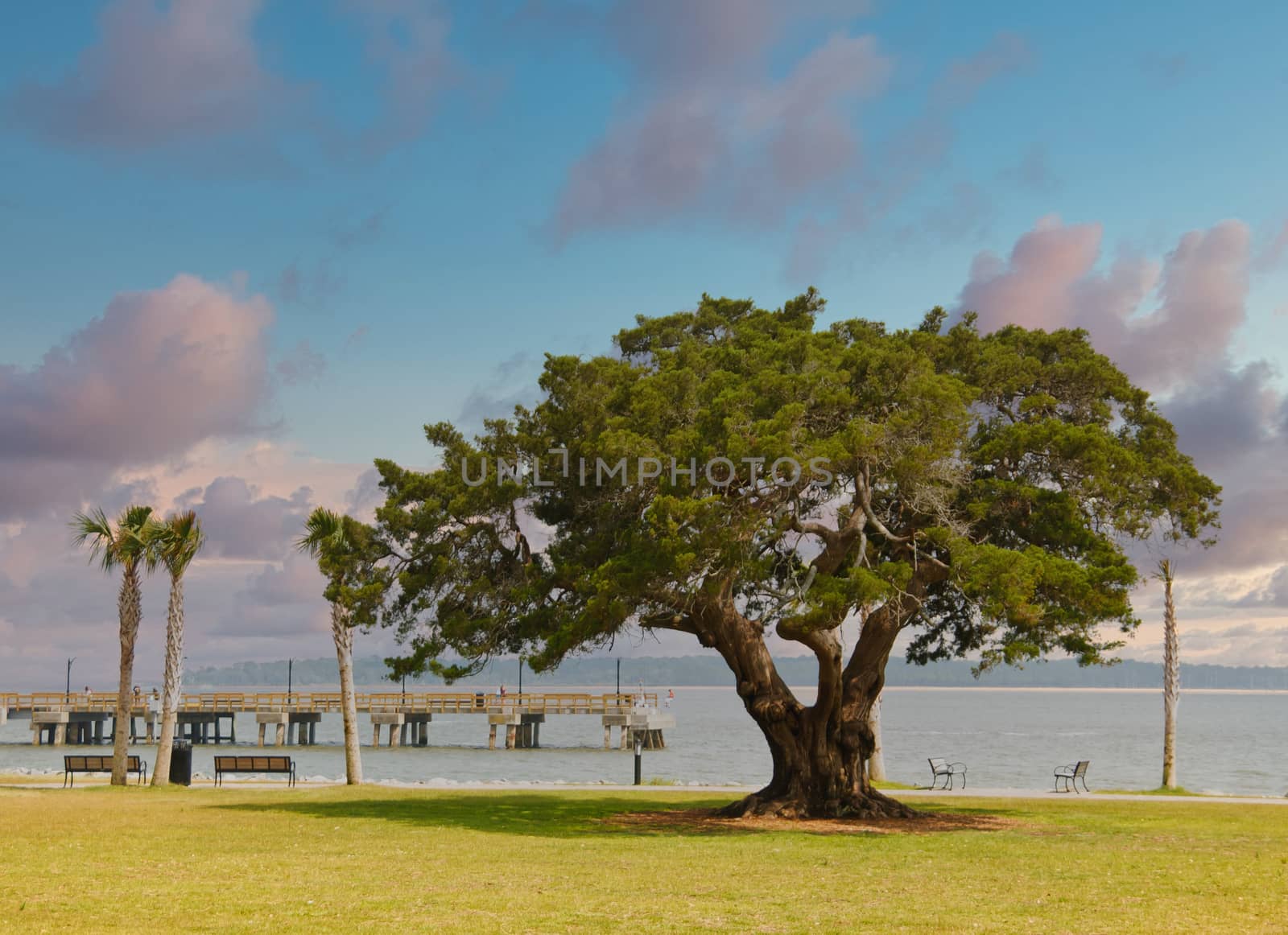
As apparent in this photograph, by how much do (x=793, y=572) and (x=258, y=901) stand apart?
1133cm

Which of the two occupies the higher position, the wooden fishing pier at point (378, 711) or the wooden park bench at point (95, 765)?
the wooden park bench at point (95, 765)

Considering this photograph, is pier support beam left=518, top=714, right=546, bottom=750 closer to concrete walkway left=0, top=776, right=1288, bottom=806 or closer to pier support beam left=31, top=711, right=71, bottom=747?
pier support beam left=31, top=711, right=71, bottom=747

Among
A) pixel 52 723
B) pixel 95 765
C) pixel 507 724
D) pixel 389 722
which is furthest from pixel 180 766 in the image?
pixel 52 723

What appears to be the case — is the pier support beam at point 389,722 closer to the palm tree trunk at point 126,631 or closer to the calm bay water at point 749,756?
the calm bay water at point 749,756

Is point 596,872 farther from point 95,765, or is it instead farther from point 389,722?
point 389,722

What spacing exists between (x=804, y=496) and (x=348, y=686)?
46.6ft

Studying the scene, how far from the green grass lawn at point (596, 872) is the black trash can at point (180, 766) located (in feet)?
21.8

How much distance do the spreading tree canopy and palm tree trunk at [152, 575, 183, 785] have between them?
825 centimetres

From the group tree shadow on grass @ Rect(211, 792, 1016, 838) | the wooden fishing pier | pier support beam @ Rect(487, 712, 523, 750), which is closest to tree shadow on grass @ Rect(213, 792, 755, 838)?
tree shadow on grass @ Rect(211, 792, 1016, 838)

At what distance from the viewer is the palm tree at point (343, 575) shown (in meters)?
23.0

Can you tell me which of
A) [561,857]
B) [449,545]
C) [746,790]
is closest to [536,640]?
[449,545]

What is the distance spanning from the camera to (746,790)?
29984mm

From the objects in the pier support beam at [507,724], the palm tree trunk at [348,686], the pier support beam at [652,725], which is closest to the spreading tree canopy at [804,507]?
the palm tree trunk at [348,686]

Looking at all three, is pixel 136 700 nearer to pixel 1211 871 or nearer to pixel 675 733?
pixel 675 733
